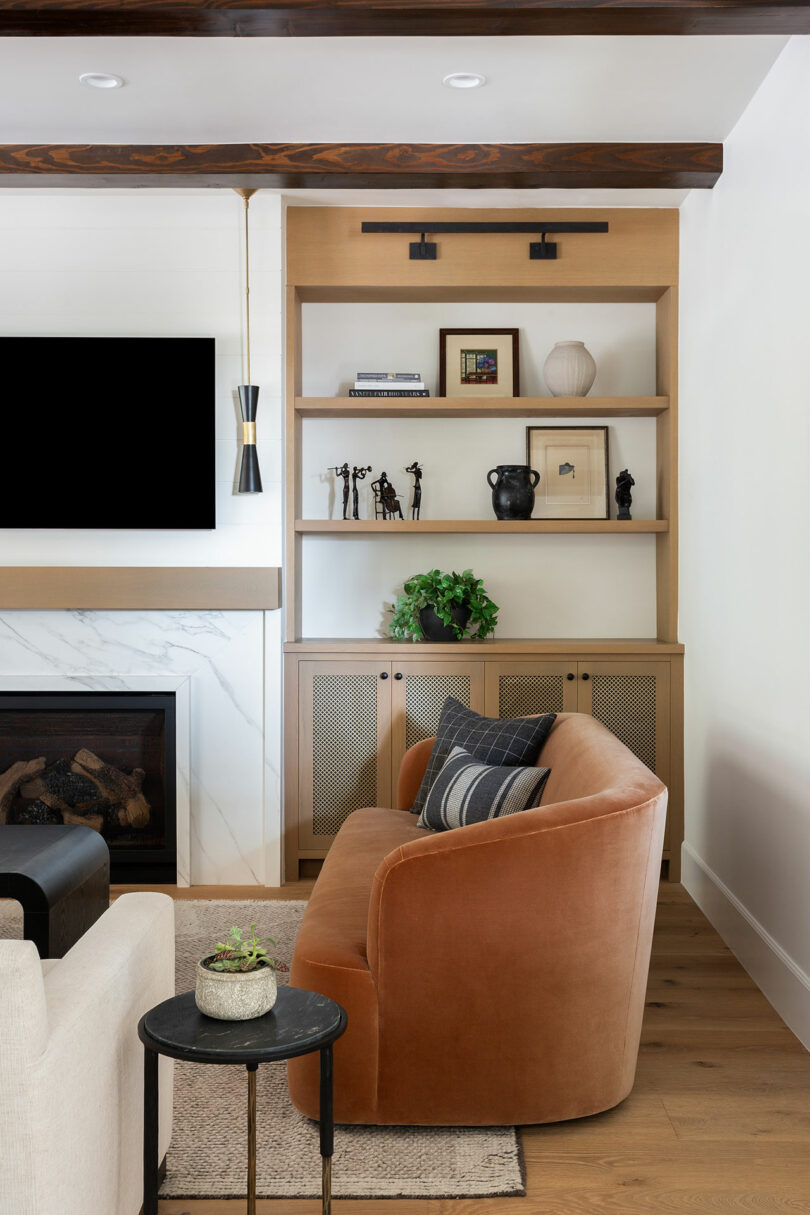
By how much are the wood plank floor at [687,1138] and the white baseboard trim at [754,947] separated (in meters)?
0.05

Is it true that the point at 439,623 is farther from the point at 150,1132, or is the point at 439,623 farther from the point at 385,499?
the point at 150,1132

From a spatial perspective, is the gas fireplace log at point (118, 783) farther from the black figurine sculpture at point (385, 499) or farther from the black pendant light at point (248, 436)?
the black figurine sculpture at point (385, 499)

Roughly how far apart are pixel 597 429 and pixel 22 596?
250cm

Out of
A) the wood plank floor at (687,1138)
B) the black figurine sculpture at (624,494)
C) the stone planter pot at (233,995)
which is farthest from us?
the black figurine sculpture at (624,494)

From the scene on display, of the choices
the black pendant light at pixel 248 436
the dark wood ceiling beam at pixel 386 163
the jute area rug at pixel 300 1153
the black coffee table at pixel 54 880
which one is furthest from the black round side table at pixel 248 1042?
the dark wood ceiling beam at pixel 386 163

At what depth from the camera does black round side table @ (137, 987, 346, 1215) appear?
1.63 metres

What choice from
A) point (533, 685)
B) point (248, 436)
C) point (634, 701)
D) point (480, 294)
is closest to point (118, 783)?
point (248, 436)

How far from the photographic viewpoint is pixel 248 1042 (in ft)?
5.42

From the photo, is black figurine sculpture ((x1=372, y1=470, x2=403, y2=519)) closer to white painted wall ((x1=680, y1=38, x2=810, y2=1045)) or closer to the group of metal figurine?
the group of metal figurine

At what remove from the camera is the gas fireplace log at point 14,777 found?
4.20 m

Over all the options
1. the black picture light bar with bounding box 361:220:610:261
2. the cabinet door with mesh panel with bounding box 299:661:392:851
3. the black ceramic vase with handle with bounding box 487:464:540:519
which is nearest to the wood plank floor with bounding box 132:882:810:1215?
the cabinet door with mesh panel with bounding box 299:661:392:851

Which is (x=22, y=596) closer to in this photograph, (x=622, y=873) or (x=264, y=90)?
(x=264, y=90)

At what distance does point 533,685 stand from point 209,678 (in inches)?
51.2

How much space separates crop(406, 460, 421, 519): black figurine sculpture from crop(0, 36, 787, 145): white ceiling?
1.38 metres
